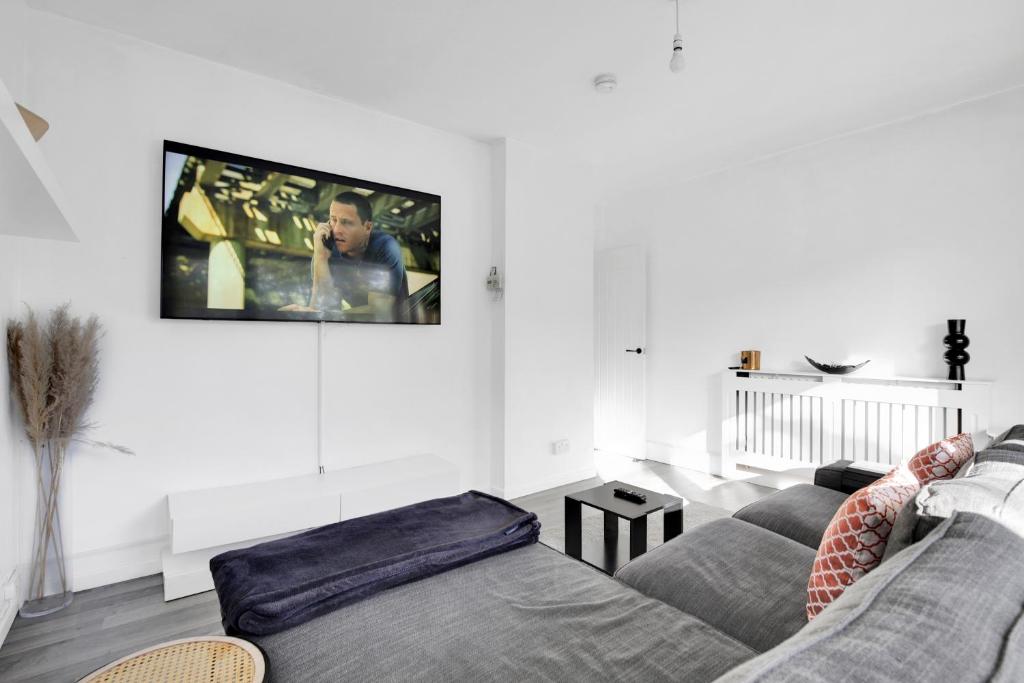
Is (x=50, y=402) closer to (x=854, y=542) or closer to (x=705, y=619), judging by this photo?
(x=705, y=619)

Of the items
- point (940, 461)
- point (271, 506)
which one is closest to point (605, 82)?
point (940, 461)

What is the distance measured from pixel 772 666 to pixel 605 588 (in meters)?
0.92

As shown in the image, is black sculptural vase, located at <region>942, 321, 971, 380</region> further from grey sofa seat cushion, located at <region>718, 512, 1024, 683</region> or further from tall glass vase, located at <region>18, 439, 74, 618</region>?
tall glass vase, located at <region>18, 439, 74, 618</region>

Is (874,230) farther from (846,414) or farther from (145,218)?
(145,218)

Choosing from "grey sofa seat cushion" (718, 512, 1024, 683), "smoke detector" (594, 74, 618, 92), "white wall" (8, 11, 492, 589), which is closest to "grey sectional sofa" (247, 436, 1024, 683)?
"grey sofa seat cushion" (718, 512, 1024, 683)

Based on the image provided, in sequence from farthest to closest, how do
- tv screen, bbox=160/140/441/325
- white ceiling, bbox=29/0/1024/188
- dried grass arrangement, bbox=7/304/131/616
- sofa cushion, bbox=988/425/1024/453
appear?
tv screen, bbox=160/140/441/325
white ceiling, bbox=29/0/1024/188
dried grass arrangement, bbox=7/304/131/616
sofa cushion, bbox=988/425/1024/453

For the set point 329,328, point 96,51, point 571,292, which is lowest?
point 329,328

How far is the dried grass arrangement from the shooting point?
2.05 meters

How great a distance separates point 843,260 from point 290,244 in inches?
145

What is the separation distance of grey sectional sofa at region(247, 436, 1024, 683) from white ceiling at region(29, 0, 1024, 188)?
2019 millimetres

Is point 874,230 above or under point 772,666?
above

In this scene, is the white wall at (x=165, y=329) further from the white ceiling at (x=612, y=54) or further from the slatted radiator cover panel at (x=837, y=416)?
the slatted radiator cover panel at (x=837, y=416)

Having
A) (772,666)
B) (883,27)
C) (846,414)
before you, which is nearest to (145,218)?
(772,666)

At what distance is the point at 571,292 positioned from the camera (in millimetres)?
4039
